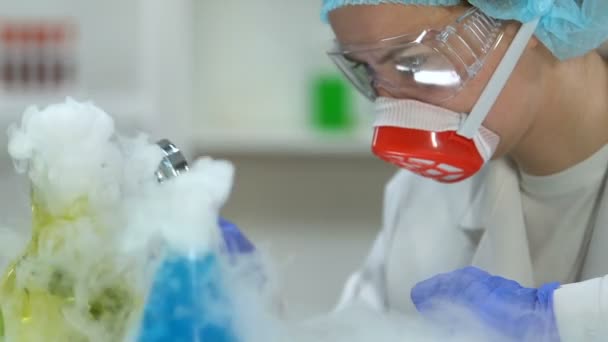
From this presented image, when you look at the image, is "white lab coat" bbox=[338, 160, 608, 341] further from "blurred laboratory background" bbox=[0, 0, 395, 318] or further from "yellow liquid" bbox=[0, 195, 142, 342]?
"blurred laboratory background" bbox=[0, 0, 395, 318]

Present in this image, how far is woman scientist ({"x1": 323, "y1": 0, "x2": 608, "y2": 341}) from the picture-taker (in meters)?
0.92

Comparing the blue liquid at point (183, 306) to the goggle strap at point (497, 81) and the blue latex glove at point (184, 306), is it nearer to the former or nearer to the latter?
the blue latex glove at point (184, 306)

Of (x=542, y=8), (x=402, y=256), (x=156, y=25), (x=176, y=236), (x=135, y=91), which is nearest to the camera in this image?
(x=176, y=236)

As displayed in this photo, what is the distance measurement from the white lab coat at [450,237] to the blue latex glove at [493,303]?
0.23m

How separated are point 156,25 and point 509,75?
1201 millimetres

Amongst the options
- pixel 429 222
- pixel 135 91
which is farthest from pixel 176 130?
pixel 429 222

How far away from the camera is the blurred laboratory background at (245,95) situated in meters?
1.98

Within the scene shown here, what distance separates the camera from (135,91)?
6.86ft

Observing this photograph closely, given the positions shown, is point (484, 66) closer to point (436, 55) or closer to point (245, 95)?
point (436, 55)

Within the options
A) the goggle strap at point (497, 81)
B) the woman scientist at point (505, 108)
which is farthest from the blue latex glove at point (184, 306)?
the goggle strap at point (497, 81)

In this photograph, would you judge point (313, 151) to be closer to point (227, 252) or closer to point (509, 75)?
Answer: point (509, 75)

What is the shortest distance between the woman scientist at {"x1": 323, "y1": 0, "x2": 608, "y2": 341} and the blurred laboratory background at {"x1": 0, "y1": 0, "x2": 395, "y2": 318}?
95 cm

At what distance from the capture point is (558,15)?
0.90 meters

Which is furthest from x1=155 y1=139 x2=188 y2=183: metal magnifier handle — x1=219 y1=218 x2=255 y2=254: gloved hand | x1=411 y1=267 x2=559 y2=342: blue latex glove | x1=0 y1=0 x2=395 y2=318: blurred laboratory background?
x1=0 y1=0 x2=395 y2=318: blurred laboratory background
